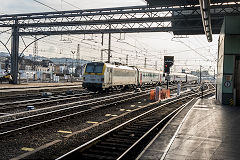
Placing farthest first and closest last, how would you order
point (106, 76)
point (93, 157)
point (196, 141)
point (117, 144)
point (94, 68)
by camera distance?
point (94, 68) → point (106, 76) → point (196, 141) → point (117, 144) → point (93, 157)

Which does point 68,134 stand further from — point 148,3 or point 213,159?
point 148,3

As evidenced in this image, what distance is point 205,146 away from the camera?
7391mm

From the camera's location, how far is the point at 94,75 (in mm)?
23641

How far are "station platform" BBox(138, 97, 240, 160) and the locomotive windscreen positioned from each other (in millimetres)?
13144

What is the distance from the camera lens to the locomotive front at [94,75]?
76.4ft

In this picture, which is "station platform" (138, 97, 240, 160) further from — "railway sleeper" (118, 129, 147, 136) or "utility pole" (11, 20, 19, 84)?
"utility pole" (11, 20, 19, 84)

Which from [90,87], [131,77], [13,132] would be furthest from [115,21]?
[13,132]

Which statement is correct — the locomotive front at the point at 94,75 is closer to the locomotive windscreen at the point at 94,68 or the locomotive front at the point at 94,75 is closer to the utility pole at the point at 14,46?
the locomotive windscreen at the point at 94,68

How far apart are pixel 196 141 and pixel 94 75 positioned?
54.5ft

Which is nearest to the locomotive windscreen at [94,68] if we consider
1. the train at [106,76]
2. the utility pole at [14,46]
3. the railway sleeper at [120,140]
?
the train at [106,76]

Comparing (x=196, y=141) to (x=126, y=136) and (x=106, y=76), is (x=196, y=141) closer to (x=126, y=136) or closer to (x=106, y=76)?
(x=126, y=136)

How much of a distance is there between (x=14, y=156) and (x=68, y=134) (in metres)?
2.54

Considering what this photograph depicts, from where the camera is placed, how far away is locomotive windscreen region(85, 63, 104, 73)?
930 inches

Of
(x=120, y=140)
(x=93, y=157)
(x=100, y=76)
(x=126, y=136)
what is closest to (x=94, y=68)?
(x=100, y=76)
